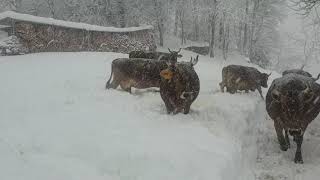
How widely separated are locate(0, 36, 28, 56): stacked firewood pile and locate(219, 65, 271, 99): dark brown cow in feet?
38.6

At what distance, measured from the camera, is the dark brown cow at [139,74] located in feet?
39.6

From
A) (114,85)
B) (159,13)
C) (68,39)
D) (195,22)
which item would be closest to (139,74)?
(114,85)

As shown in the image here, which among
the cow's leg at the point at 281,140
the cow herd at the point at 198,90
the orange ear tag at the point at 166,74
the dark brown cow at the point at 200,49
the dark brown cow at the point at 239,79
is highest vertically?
the orange ear tag at the point at 166,74

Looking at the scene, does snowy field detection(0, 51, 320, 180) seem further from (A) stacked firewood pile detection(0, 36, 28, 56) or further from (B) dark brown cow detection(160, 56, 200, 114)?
(A) stacked firewood pile detection(0, 36, 28, 56)

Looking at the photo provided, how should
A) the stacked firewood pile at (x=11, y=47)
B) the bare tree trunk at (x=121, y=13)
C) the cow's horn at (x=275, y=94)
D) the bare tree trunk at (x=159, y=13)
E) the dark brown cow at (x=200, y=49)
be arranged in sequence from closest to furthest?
the cow's horn at (x=275, y=94)
the stacked firewood pile at (x=11, y=47)
the bare tree trunk at (x=121, y=13)
the bare tree trunk at (x=159, y=13)
the dark brown cow at (x=200, y=49)

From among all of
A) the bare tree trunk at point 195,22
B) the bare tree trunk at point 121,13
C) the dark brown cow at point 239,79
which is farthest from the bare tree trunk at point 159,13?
the dark brown cow at point 239,79

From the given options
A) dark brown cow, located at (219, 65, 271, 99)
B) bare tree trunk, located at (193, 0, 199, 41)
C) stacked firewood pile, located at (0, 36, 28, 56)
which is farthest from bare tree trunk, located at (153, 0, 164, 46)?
dark brown cow, located at (219, 65, 271, 99)

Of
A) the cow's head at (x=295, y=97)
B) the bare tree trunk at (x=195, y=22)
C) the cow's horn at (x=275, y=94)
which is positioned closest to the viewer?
the cow's head at (x=295, y=97)

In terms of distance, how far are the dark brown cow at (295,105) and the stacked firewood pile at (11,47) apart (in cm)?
1515

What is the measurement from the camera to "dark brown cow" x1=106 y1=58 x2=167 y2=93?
475 inches

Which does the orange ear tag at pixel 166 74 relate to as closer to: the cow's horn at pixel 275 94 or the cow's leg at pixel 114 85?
the cow's horn at pixel 275 94

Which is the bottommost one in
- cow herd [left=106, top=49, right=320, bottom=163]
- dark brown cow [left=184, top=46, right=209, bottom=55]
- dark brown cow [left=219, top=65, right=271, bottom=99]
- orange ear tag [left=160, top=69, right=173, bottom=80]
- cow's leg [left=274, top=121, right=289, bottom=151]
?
dark brown cow [left=184, top=46, right=209, bottom=55]

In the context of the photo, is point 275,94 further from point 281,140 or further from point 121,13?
point 121,13

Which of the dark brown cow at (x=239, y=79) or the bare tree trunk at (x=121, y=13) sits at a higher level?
the bare tree trunk at (x=121, y=13)
